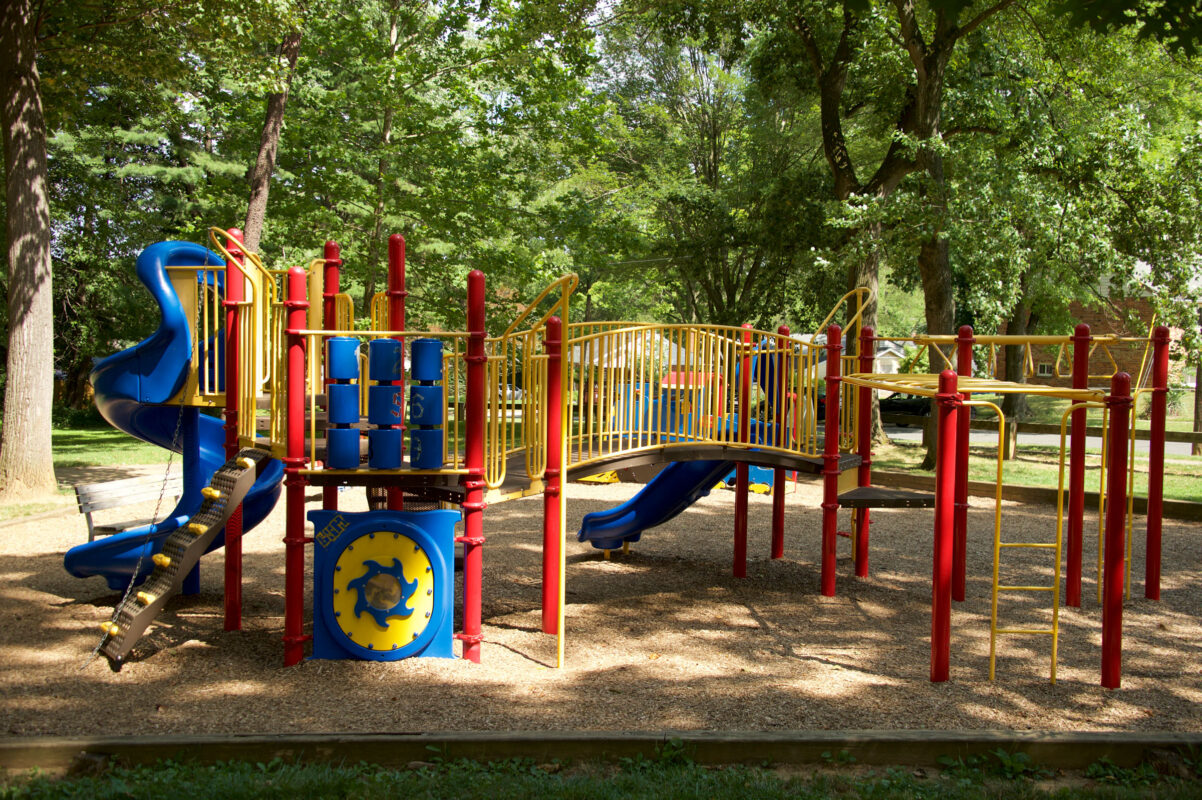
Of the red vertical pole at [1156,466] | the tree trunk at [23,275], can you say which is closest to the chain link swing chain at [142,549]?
the tree trunk at [23,275]

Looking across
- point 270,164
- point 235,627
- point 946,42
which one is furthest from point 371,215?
point 235,627

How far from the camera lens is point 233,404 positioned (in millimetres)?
6754

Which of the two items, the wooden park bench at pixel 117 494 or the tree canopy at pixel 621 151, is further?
the tree canopy at pixel 621 151

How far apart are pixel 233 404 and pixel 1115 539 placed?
20.0 feet

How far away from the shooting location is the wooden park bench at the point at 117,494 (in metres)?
7.63

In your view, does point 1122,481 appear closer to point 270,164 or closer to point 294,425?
point 294,425

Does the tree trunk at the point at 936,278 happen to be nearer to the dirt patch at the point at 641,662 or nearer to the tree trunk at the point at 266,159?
the dirt patch at the point at 641,662

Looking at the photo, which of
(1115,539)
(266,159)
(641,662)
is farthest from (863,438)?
(266,159)

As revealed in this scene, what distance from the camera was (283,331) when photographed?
644cm

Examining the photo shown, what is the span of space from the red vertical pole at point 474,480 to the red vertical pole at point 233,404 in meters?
1.70

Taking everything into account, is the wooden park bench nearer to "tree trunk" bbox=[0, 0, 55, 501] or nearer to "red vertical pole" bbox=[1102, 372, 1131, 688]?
"tree trunk" bbox=[0, 0, 55, 501]

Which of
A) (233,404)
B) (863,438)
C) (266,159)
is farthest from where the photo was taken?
(266,159)

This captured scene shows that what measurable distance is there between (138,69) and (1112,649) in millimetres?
15073

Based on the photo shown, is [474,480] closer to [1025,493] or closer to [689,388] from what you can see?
[689,388]
